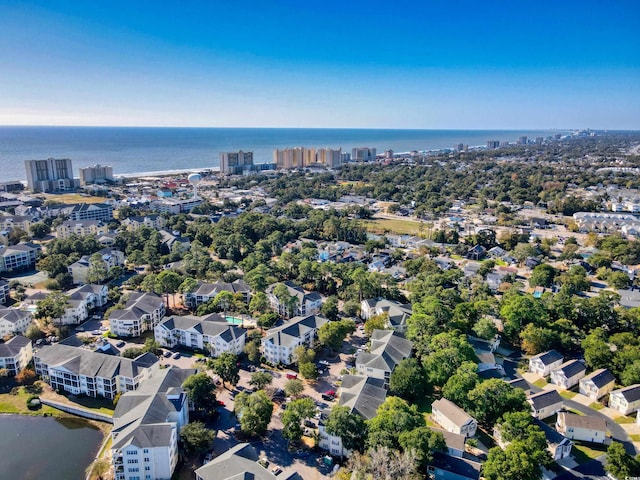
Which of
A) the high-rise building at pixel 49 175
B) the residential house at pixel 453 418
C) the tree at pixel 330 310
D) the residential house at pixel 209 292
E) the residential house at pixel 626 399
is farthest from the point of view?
the high-rise building at pixel 49 175

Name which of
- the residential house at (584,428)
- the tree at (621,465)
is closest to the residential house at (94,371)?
the residential house at (584,428)

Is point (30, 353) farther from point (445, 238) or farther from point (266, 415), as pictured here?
point (445, 238)

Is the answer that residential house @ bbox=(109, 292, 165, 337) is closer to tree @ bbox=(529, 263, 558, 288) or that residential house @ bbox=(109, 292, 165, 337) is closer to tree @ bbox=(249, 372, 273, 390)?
tree @ bbox=(249, 372, 273, 390)

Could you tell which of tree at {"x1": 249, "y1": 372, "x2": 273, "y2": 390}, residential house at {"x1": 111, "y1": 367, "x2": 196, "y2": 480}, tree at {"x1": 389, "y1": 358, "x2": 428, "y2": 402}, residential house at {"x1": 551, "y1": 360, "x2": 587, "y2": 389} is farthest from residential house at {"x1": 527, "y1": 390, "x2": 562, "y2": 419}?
residential house at {"x1": 111, "y1": 367, "x2": 196, "y2": 480}

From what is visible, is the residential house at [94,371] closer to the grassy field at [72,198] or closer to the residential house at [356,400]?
the residential house at [356,400]

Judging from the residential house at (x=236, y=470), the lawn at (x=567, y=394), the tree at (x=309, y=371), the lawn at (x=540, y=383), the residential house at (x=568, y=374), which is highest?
the residential house at (x=236, y=470)

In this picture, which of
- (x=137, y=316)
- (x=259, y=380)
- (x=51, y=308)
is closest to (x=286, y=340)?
(x=259, y=380)
